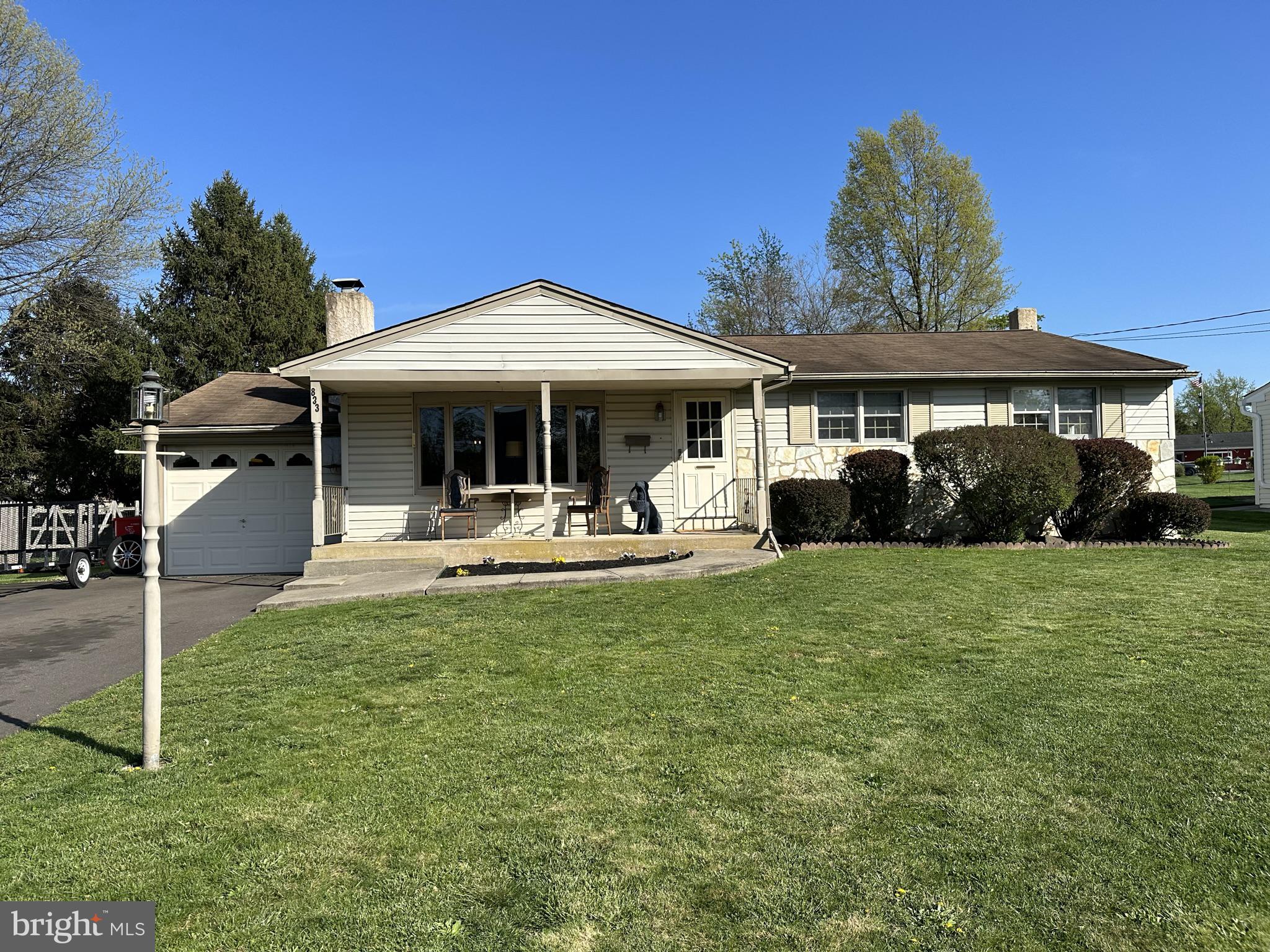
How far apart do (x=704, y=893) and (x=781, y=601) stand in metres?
5.53

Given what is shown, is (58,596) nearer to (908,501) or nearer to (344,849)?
(344,849)

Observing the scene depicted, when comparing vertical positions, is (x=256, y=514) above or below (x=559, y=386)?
below

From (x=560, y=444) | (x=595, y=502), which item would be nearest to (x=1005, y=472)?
(x=595, y=502)

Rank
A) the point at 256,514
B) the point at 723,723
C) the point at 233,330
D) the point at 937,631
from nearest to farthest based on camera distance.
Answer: the point at 723,723 < the point at 937,631 < the point at 256,514 < the point at 233,330

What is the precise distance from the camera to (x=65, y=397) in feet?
73.2

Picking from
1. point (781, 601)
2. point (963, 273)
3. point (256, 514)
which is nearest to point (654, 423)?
point (781, 601)

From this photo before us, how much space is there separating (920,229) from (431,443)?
22.2m

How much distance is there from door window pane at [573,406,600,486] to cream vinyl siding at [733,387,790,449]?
110 inches

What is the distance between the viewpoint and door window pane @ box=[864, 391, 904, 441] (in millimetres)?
15062

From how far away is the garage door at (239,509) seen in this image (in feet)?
45.8

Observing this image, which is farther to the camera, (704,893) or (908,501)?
(908,501)

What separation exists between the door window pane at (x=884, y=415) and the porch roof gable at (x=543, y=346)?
10.9 ft

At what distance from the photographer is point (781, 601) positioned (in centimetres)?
812

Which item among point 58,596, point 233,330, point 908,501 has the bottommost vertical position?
point 58,596
